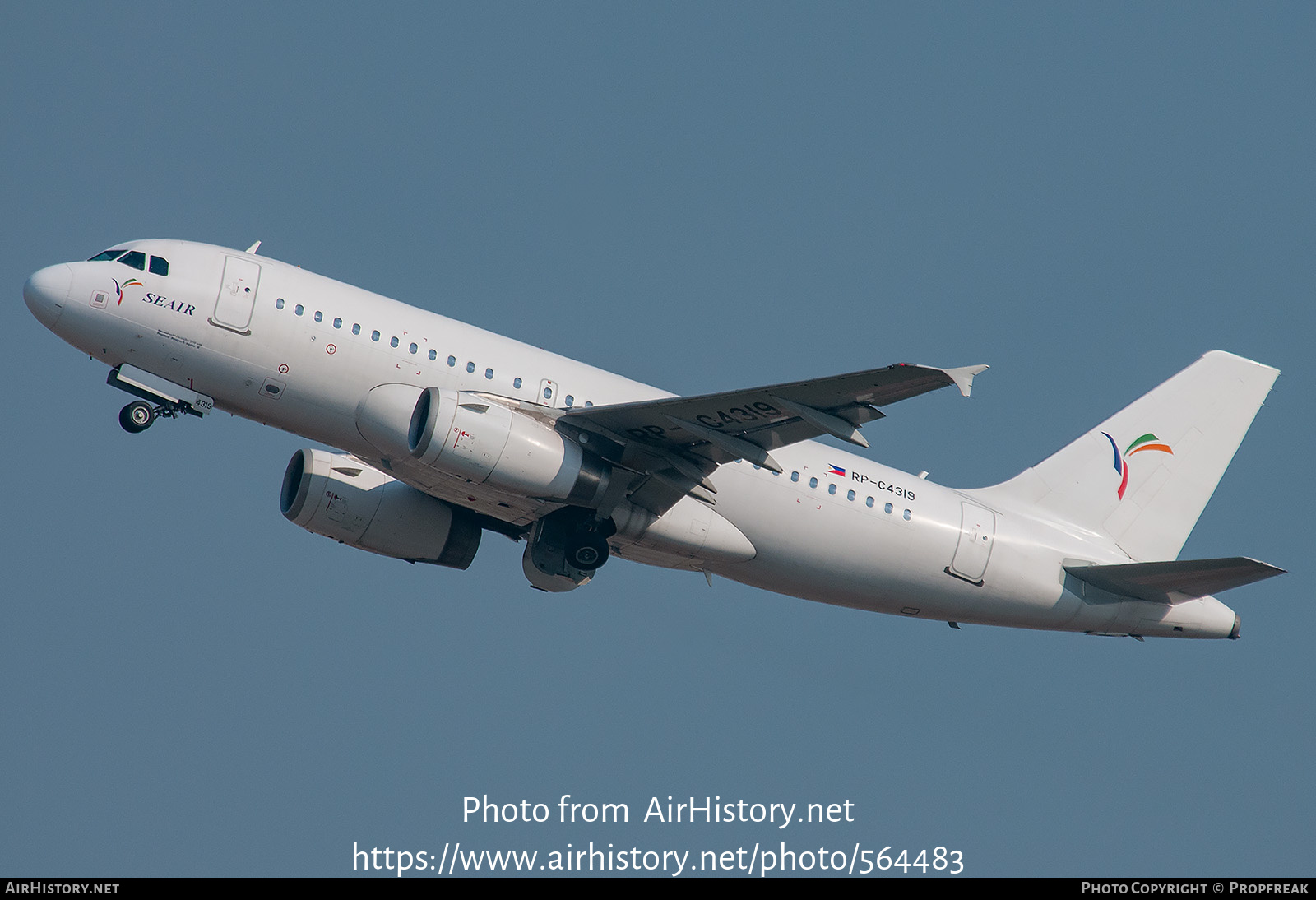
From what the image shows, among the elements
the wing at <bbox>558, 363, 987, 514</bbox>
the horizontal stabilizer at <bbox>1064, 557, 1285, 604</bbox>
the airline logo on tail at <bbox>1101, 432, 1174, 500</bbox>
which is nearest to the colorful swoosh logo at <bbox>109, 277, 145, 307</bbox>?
the wing at <bbox>558, 363, 987, 514</bbox>

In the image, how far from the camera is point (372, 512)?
109ft

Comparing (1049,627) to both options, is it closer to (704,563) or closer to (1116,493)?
(1116,493)

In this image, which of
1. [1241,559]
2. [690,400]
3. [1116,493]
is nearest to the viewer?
[690,400]

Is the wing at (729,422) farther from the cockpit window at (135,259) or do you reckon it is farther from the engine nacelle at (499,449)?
the cockpit window at (135,259)

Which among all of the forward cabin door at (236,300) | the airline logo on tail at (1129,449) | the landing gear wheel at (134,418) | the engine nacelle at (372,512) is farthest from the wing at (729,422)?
the airline logo on tail at (1129,449)

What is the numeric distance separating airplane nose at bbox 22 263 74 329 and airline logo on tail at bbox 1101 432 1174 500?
25132 millimetres

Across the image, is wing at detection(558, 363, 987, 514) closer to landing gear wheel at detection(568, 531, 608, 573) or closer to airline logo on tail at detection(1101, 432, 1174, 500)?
landing gear wheel at detection(568, 531, 608, 573)

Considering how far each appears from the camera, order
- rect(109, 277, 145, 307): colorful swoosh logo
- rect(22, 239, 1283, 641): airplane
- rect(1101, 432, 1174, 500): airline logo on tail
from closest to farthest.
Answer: rect(22, 239, 1283, 641): airplane
rect(109, 277, 145, 307): colorful swoosh logo
rect(1101, 432, 1174, 500): airline logo on tail

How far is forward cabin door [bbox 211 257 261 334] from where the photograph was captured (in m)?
28.3

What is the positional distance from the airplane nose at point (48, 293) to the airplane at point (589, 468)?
0.05m

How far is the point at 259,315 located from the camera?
93.0ft
